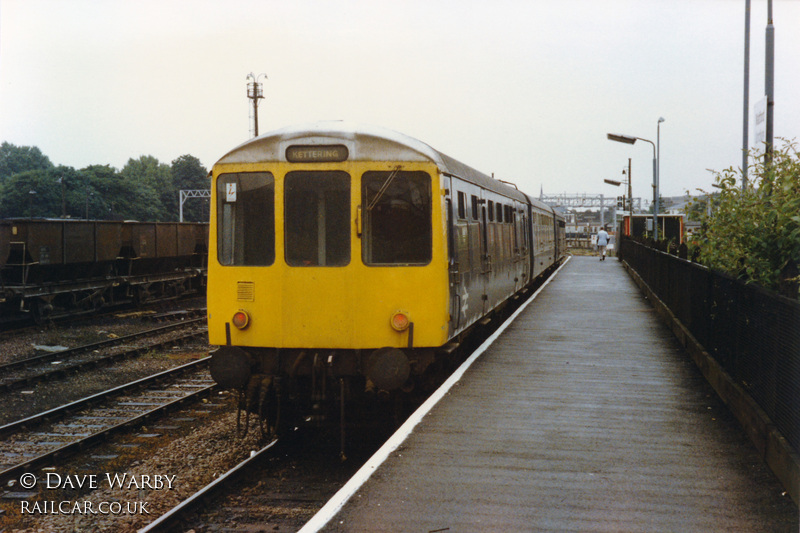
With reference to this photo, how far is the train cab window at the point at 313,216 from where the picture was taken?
303 inches

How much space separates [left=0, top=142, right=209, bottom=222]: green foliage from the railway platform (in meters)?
60.9

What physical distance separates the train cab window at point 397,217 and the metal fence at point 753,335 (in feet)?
9.61

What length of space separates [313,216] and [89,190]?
3390 inches

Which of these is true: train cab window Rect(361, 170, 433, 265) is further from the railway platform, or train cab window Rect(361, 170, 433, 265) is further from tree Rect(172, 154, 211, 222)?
tree Rect(172, 154, 211, 222)

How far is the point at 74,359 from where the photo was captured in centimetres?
1383

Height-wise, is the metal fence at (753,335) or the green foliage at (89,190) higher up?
the green foliage at (89,190)

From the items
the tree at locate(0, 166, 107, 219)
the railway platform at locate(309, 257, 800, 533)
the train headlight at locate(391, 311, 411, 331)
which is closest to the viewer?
the railway platform at locate(309, 257, 800, 533)

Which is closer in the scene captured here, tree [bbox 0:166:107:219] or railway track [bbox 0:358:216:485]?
railway track [bbox 0:358:216:485]

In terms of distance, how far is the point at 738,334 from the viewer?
22.8ft

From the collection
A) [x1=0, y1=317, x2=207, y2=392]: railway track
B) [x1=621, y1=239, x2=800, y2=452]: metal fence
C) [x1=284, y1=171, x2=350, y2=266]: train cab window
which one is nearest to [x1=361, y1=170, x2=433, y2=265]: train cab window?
[x1=284, y1=171, x2=350, y2=266]: train cab window

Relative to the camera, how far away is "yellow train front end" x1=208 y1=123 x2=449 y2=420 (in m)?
7.61

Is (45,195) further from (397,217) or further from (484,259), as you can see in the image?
(397,217)

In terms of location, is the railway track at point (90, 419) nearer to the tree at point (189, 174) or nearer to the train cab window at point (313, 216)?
the train cab window at point (313, 216)

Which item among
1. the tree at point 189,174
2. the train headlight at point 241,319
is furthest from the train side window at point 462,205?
the tree at point 189,174
